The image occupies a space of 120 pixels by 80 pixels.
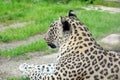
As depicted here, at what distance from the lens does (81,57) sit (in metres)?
6.34

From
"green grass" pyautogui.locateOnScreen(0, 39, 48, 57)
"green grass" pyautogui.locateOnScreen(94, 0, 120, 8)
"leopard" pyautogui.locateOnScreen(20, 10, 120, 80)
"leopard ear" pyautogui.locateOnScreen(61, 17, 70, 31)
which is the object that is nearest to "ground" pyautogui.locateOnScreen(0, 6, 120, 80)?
"green grass" pyautogui.locateOnScreen(0, 39, 48, 57)

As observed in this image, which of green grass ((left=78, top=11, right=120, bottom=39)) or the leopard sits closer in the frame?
the leopard

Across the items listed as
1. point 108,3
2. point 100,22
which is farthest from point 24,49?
point 108,3

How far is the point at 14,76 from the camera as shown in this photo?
8352 mm

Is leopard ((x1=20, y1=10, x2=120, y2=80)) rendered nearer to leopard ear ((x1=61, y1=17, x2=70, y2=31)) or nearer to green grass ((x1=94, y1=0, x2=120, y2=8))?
leopard ear ((x1=61, y1=17, x2=70, y2=31))

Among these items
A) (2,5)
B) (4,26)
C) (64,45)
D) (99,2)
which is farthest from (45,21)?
(64,45)

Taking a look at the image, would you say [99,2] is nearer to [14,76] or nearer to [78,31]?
[14,76]

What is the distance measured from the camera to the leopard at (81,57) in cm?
619

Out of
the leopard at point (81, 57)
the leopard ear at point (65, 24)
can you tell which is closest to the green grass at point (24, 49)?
the leopard at point (81, 57)

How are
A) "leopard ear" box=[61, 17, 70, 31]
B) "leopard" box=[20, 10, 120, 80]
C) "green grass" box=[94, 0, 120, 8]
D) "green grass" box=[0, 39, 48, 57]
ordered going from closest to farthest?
"leopard" box=[20, 10, 120, 80]
"leopard ear" box=[61, 17, 70, 31]
"green grass" box=[0, 39, 48, 57]
"green grass" box=[94, 0, 120, 8]

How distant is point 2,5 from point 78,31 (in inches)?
466

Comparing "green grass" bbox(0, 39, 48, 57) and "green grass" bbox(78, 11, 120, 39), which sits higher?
"green grass" bbox(0, 39, 48, 57)

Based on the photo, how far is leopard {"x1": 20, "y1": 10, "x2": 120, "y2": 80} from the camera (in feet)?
20.3

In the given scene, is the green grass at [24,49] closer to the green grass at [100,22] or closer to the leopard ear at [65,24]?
the green grass at [100,22]
